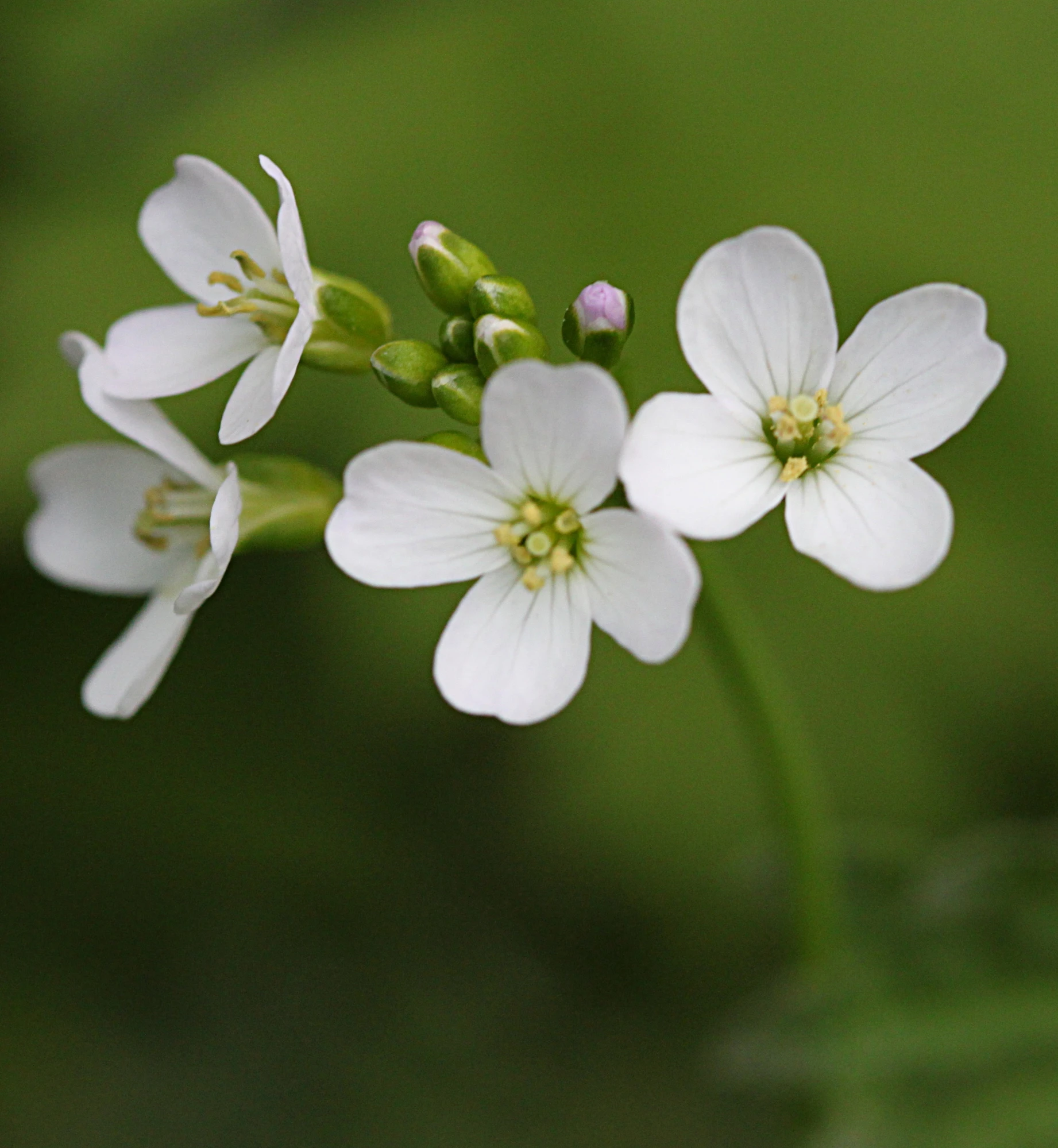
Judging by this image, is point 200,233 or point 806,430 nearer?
point 806,430

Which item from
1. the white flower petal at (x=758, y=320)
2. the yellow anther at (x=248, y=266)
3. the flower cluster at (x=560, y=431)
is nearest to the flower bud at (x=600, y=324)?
the flower cluster at (x=560, y=431)

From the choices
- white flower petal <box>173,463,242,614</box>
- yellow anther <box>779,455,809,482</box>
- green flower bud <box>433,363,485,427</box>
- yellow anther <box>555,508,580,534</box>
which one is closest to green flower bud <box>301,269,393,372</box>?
green flower bud <box>433,363,485,427</box>

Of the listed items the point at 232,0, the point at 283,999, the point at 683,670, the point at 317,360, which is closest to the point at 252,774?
the point at 283,999

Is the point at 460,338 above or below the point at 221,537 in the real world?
above

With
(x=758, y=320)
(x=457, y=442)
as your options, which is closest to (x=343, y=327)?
(x=457, y=442)

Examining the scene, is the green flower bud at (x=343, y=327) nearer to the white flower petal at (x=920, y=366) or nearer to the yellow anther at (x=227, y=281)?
the yellow anther at (x=227, y=281)

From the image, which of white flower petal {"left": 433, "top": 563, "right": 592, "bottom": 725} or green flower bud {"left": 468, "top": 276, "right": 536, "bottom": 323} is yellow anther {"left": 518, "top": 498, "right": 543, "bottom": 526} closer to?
white flower petal {"left": 433, "top": 563, "right": 592, "bottom": 725}

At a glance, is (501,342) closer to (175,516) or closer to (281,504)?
(281,504)
